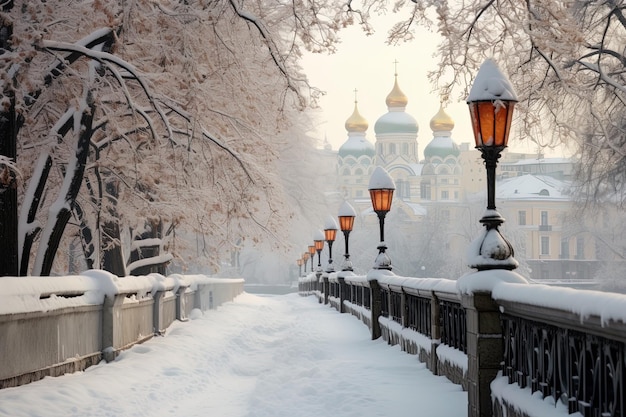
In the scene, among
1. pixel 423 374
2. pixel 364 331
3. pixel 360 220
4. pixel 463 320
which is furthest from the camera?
pixel 360 220

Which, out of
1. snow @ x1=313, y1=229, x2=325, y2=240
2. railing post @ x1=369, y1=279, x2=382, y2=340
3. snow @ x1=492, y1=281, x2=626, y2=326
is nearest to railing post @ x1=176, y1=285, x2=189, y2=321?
railing post @ x1=369, y1=279, x2=382, y2=340

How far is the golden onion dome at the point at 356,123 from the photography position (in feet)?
562

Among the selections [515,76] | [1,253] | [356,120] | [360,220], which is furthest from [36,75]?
[356,120]

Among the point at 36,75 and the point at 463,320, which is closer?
the point at 463,320

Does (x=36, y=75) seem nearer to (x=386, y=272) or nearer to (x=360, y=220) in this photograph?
(x=386, y=272)

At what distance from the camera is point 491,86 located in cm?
930

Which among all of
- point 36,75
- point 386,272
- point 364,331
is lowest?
point 364,331

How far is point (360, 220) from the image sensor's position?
4783 inches

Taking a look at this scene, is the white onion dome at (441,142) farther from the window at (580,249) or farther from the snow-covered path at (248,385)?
the snow-covered path at (248,385)

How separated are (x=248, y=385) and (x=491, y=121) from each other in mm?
6065

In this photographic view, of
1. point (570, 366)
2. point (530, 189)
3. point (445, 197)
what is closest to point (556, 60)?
point (570, 366)

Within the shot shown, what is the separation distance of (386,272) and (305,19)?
246 inches

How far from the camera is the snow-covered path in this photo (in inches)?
387

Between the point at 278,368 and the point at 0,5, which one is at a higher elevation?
the point at 0,5
